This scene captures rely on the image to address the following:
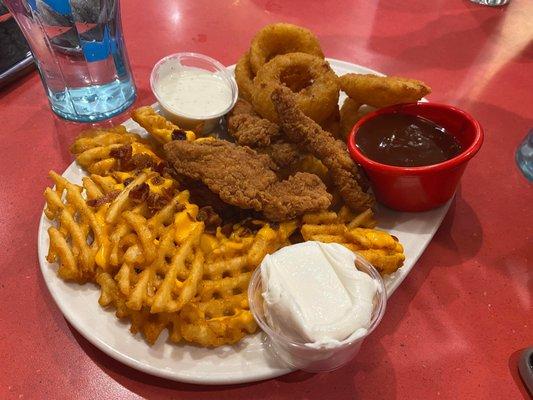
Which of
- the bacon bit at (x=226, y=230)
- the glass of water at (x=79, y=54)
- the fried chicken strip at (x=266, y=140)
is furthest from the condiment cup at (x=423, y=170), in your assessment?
the glass of water at (x=79, y=54)

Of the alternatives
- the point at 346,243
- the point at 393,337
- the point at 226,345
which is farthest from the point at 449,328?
the point at 226,345

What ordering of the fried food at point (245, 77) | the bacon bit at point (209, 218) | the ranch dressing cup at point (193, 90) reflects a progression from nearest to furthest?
the bacon bit at point (209, 218) → the ranch dressing cup at point (193, 90) → the fried food at point (245, 77)

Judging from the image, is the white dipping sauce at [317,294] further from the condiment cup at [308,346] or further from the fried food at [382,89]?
the fried food at [382,89]

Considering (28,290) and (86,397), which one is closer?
(86,397)

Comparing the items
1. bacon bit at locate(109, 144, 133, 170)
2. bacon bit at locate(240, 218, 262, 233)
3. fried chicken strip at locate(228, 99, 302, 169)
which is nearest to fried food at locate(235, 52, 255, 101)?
fried chicken strip at locate(228, 99, 302, 169)

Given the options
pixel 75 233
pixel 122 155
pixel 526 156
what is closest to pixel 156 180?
pixel 122 155

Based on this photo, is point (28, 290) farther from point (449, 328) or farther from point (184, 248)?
point (449, 328)
